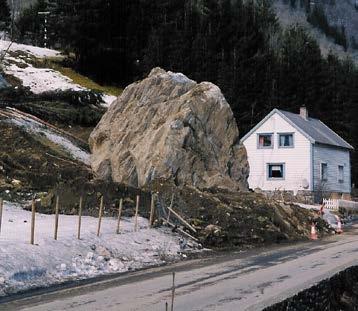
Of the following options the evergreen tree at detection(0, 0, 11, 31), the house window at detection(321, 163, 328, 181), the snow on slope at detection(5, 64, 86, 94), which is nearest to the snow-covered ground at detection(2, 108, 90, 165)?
the snow on slope at detection(5, 64, 86, 94)

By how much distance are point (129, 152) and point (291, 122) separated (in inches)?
671

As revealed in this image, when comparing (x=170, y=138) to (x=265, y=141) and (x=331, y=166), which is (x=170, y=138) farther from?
(x=331, y=166)

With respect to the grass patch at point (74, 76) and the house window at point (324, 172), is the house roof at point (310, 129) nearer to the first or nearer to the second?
the house window at point (324, 172)

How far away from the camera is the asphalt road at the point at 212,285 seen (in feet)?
37.3

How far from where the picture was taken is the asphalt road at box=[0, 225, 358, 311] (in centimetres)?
1138

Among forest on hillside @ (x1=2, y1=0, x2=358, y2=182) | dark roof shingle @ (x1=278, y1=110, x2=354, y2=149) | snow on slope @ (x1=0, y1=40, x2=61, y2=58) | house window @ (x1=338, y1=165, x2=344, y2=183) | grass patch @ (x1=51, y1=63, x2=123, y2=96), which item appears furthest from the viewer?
snow on slope @ (x1=0, y1=40, x2=61, y2=58)

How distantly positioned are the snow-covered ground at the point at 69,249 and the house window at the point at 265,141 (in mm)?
28256

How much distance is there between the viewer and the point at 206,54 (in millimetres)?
62062

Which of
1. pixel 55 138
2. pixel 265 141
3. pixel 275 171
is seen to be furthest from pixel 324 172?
pixel 55 138

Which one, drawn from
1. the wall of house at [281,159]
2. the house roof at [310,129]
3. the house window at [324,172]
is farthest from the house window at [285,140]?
the house window at [324,172]

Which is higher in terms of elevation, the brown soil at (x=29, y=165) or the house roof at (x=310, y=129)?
the house roof at (x=310, y=129)

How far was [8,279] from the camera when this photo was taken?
44.2 feet

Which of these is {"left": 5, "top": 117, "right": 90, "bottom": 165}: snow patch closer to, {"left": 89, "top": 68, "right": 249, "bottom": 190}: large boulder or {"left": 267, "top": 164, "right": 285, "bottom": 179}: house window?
{"left": 89, "top": 68, "right": 249, "bottom": 190}: large boulder

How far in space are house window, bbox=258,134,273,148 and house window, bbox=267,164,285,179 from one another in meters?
1.60
